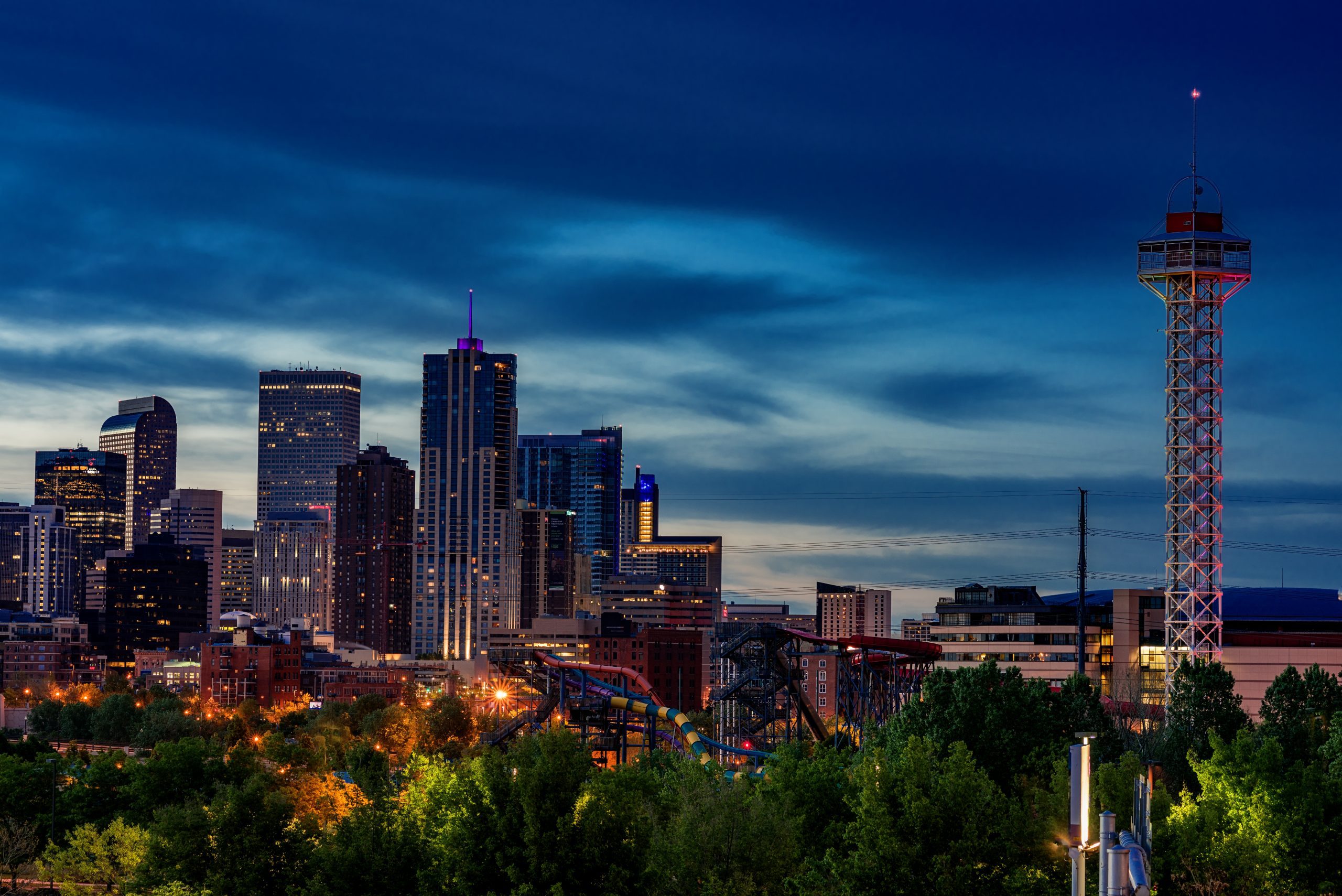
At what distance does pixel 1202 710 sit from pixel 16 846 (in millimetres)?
76986

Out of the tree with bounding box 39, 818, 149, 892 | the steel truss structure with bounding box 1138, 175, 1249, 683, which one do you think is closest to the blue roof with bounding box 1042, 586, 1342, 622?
the steel truss structure with bounding box 1138, 175, 1249, 683

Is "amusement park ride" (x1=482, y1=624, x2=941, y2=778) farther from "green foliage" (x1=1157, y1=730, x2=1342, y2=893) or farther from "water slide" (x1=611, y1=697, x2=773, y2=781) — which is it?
"green foliage" (x1=1157, y1=730, x2=1342, y2=893)

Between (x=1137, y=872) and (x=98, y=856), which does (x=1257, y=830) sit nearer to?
(x=1137, y=872)

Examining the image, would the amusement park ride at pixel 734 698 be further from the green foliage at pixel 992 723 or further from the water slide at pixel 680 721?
the green foliage at pixel 992 723

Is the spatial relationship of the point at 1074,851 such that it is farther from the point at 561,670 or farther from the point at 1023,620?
the point at 1023,620

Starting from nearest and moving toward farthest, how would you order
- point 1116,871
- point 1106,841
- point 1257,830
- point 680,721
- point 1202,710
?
point 1116,871 < point 1106,841 < point 1257,830 < point 1202,710 < point 680,721

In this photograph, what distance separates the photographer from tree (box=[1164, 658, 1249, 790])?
104m

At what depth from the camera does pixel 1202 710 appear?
10719cm

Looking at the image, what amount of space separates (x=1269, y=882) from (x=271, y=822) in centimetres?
4029

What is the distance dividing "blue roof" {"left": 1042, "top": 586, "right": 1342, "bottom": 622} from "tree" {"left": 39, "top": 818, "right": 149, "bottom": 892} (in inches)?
4873

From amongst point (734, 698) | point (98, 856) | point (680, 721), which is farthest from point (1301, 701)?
point (98, 856)

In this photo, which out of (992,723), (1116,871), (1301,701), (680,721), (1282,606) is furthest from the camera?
(1282,606)

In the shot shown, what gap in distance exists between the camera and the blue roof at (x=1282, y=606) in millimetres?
179125

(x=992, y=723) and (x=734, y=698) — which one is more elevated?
(x=992, y=723)
